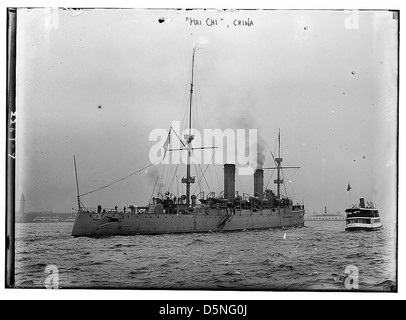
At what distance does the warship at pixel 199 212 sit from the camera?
5.03 meters

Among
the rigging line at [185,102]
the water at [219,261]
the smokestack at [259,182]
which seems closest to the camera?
the water at [219,261]

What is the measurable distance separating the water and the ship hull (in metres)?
0.11

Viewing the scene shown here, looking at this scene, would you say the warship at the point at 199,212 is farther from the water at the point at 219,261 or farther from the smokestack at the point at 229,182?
the water at the point at 219,261

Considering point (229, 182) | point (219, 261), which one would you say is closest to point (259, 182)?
point (229, 182)

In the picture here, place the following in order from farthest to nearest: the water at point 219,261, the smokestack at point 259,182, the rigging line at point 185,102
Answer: the smokestack at point 259,182, the rigging line at point 185,102, the water at point 219,261

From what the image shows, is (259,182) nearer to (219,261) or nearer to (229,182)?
(229,182)

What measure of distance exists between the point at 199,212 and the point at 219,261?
574 millimetres

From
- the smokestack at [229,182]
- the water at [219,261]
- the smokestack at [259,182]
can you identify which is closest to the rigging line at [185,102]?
the smokestack at [229,182]

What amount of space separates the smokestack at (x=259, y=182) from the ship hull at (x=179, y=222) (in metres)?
0.23

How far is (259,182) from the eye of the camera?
5.18 meters

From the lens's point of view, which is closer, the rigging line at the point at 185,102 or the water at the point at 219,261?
the water at the point at 219,261

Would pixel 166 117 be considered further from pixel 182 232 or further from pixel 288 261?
pixel 288 261

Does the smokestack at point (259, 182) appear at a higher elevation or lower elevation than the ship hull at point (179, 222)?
higher
